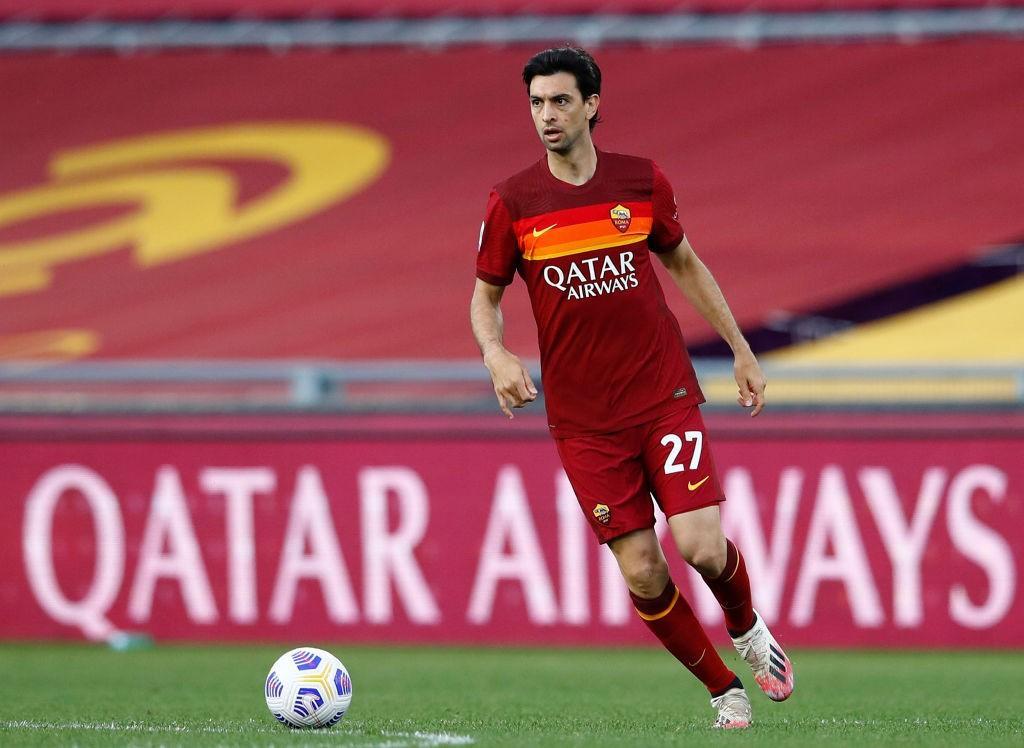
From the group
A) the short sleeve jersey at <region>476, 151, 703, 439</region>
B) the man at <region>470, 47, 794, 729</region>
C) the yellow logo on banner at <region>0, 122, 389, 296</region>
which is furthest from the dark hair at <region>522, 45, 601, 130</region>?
the yellow logo on banner at <region>0, 122, 389, 296</region>

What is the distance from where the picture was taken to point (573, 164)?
17.1 ft

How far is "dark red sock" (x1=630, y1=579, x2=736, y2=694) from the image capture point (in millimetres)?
5324

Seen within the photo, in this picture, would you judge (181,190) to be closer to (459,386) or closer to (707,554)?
(459,386)

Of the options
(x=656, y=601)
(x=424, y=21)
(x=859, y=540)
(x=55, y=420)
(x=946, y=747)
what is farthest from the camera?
(x=424, y=21)

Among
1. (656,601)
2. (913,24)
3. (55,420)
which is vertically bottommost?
(656,601)

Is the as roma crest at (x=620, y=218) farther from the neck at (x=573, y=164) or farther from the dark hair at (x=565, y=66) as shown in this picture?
the dark hair at (x=565, y=66)

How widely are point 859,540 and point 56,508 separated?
4591 millimetres

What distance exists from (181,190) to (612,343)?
10.6 m

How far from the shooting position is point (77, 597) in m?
9.76

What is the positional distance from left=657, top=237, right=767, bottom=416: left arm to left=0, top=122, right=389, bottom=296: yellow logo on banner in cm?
960

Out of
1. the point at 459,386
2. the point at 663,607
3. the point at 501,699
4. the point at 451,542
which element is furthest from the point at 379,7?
the point at 663,607

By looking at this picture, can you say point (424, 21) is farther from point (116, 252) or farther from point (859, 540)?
point (859, 540)

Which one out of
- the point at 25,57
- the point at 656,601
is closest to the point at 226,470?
the point at 656,601

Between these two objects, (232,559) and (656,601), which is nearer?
(656,601)
